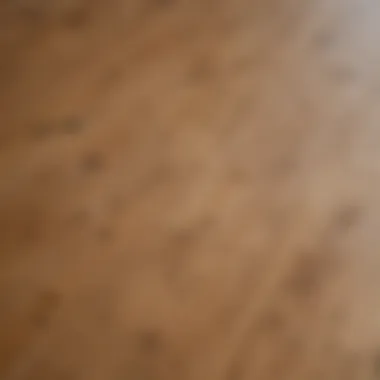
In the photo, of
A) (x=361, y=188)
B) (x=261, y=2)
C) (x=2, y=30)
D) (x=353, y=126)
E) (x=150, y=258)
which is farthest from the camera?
(x=261, y=2)

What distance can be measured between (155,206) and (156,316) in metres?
0.27

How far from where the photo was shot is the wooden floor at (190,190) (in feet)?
4.02

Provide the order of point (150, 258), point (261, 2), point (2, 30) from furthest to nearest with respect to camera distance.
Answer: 1. point (261, 2)
2. point (2, 30)
3. point (150, 258)

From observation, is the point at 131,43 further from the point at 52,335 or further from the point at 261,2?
the point at 52,335

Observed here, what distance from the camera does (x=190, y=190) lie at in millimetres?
1436

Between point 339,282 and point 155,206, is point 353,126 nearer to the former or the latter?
point 339,282

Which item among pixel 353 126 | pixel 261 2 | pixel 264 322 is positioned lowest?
pixel 264 322

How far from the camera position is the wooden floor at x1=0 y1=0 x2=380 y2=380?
122 centimetres

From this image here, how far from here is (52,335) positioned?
1.22m

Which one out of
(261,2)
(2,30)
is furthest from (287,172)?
(2,30)

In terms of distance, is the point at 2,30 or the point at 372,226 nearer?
the point at 372,226

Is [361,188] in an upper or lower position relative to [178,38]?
lower

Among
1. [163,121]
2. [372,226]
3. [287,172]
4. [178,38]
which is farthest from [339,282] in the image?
A: [178,38]

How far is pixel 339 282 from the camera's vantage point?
1312mm
